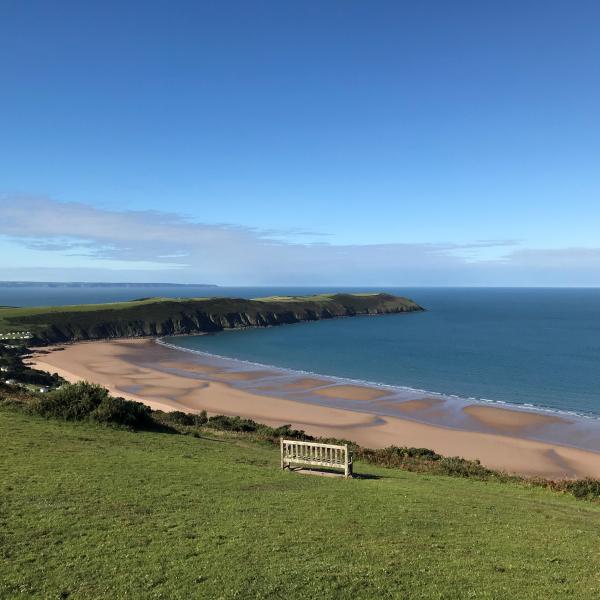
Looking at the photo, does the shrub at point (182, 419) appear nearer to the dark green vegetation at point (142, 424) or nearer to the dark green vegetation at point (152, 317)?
the dark green vegetation at point (142, 424)

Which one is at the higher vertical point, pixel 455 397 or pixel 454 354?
pixel 454 354

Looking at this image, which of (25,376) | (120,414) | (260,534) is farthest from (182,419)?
(25,376)

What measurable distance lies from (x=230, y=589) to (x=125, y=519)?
4.22 meters

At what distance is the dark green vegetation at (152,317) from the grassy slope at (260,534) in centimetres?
9335

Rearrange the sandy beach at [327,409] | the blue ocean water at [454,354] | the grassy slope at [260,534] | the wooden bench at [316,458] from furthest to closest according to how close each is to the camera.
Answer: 1. the blue ocean water at [454,354]
2. the sandy beach at [327,409]
3. the wooden bench at [316,458]
4. the grassy slope at [260,534]

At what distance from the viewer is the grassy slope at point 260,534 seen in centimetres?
856

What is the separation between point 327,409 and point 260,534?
38.2 m

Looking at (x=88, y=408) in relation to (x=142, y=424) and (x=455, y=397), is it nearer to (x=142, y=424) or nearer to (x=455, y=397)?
(x=142, y=424)

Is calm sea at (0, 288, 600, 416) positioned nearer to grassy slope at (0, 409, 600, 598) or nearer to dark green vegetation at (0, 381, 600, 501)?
dark green vegetation at (0, 381, 600, 501)

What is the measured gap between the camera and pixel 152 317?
124m

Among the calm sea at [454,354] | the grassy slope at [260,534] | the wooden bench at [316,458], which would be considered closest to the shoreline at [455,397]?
the calm sea at [454,354]

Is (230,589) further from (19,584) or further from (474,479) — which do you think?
(474,479)

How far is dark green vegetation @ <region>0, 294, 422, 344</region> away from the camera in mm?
105000

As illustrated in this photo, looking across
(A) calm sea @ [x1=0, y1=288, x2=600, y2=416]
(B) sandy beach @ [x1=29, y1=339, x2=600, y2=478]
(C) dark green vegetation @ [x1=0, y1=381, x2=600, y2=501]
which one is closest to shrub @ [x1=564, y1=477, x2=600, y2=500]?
(C) dark green vegetation @ [x1=0, y1=381, x2=600, y2=501]
